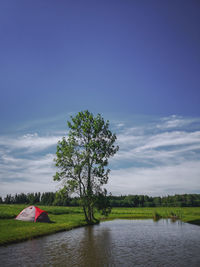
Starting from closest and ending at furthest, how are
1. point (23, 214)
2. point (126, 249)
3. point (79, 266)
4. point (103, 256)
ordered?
point (79, 266) → point (103, 256) → point (126, 249) → point (23, 214)

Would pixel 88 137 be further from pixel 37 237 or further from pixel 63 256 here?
pixel 63 256

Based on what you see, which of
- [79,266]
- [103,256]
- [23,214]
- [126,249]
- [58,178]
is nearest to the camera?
[79,266]

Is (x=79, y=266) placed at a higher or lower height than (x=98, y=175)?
lower

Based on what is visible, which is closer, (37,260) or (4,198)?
(37,260)

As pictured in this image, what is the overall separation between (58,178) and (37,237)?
580 inches

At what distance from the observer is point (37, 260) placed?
12.6 metres

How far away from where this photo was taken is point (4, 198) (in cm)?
17825

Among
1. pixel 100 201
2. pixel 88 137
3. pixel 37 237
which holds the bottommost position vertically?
pixel 37 237

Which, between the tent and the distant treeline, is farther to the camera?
the distant treeline

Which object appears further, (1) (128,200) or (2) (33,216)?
(1) (128,200)

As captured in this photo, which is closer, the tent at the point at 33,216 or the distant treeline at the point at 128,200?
the tent at the point at 33,216

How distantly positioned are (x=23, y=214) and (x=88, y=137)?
17.1 metres

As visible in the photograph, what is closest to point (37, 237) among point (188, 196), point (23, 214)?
point (23, 214)

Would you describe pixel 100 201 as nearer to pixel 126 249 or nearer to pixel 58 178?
pixel 58 178
